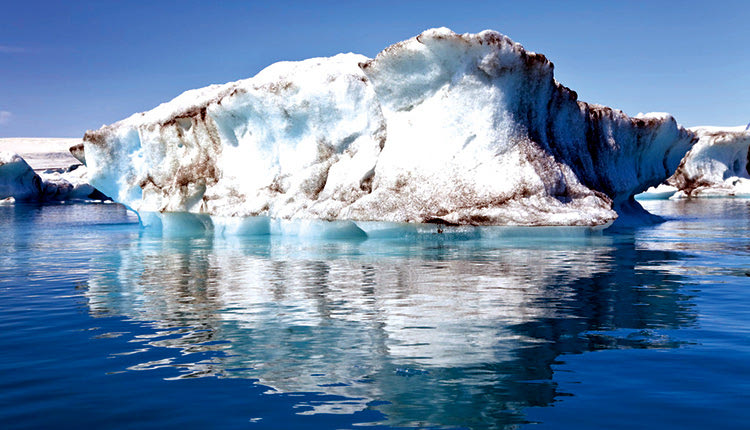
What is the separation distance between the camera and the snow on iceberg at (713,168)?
169 ft

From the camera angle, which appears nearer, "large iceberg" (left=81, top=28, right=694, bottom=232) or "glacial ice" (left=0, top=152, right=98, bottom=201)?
"large iceberg" (left=81, top=28, right=694, bottom=232)

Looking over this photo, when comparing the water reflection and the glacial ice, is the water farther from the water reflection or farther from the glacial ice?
the glacial ice

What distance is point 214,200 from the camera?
20.4 m

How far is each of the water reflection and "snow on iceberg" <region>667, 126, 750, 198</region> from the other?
1750 inches

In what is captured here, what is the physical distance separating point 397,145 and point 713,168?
150ft

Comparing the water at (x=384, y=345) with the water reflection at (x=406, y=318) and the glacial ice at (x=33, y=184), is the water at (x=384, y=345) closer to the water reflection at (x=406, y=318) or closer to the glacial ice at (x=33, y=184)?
the water reflection at (x=406, y=318)

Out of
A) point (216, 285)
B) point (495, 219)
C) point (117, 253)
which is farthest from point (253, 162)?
point (216, 285)

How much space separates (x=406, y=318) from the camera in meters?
6.64

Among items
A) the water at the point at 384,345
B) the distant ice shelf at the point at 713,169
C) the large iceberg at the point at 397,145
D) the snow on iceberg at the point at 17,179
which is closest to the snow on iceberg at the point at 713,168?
the distant ice shelf at the point at 713,169

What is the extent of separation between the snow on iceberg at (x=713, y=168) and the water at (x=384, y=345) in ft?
149

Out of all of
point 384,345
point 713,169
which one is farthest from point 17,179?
point 384,345

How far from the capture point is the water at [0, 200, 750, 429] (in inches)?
156

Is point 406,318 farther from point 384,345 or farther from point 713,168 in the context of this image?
point 713,168

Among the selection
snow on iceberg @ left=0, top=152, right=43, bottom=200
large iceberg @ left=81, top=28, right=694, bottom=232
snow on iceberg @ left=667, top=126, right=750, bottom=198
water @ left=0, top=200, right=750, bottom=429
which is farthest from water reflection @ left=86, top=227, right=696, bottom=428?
snow on iceberg @ left=0, top=152, right=43, bottom=200
